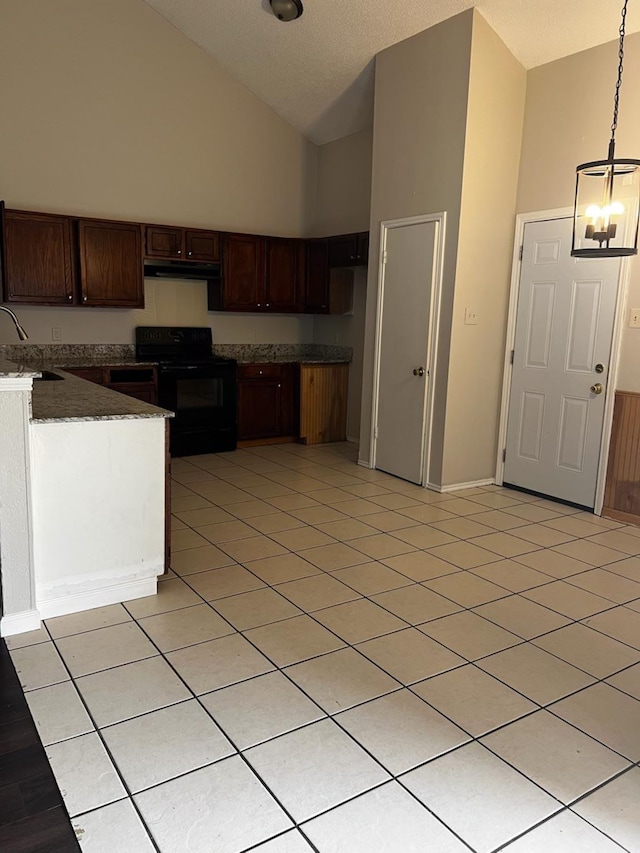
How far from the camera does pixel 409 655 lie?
8.14 ft

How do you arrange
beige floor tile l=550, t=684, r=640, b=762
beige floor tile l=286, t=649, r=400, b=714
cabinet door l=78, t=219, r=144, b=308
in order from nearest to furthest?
beige floor tile l=550, t=684, r=640, b=762 → beige floor tile l=286, t=649, r=400, b=714 → cabinet door l=78, t=219, r=144, b=308

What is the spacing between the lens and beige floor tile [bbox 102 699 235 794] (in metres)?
1.83

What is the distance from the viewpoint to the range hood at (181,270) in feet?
18.6

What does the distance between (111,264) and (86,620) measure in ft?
11.6

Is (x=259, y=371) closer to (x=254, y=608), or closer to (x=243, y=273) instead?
(x=243, y=273)

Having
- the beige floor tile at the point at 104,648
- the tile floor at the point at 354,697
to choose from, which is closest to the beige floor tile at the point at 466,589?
the tile floor at the point at 354,697

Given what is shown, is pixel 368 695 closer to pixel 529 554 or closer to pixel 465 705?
pixel 465 705

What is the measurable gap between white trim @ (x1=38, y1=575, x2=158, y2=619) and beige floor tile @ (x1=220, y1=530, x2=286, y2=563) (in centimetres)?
57

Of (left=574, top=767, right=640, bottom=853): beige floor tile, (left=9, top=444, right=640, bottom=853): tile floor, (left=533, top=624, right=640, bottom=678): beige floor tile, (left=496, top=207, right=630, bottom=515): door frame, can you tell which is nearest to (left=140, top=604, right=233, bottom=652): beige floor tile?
(left=9, top=444, right=640, bottom=853): tile floor

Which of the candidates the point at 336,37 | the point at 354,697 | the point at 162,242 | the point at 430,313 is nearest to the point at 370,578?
the point at 354,697

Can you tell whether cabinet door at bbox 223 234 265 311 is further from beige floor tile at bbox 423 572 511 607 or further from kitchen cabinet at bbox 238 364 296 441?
beige floor tile at bbox 423 572 511 607

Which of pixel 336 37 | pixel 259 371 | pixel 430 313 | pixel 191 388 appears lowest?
pixel 191 388

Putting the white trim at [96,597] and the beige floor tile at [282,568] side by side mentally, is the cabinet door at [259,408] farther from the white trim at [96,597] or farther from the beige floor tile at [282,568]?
the white trim at [96,597]

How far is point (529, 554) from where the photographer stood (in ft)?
11.8
